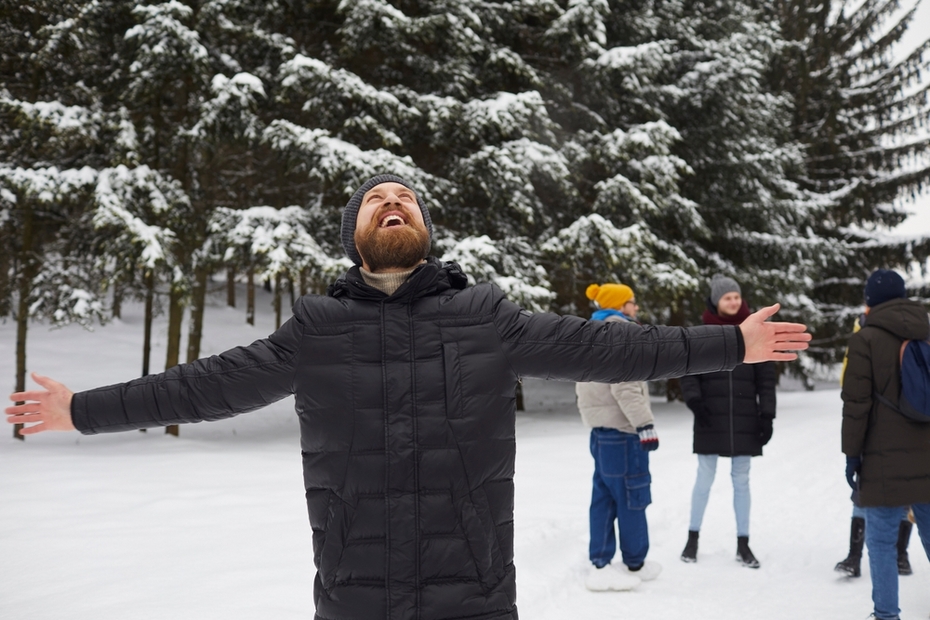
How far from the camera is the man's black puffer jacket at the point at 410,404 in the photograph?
211 cm

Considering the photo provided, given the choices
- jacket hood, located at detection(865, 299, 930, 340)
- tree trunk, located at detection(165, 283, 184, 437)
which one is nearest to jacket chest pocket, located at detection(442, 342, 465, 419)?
jacket hood, located at detection(865, 299, 930, 340)

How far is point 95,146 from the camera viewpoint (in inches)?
480

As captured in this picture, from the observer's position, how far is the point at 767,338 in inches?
86.2

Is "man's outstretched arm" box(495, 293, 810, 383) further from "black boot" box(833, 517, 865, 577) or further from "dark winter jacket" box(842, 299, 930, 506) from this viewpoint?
"black boot" box(833, 517, 865, 577)

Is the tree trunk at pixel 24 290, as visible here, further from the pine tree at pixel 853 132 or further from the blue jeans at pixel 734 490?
the pine tree at pixel 853 132

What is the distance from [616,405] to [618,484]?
0.59 meters

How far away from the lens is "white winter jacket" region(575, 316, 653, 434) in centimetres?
505

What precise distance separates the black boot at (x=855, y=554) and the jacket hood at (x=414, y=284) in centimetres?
468

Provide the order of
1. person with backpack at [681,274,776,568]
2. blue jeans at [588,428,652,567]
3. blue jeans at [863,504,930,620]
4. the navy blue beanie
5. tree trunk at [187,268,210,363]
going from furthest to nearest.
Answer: tree trunk at [187,268,210,363] < person with backpack at [681,274,776,568] < blue jeans at [588,428,652,567] < the navy blue beanie < blue jeans at [863,504,930,620]

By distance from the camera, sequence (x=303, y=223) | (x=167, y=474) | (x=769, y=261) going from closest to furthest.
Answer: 1. (x=167, y=474)
2. (x=303, y=223)
3. (x=769, y=261)

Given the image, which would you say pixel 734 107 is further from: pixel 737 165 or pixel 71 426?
pixel 71 426

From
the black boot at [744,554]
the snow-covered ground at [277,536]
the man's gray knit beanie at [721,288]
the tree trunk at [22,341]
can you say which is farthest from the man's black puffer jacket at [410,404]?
the tree trunk at [22,341]

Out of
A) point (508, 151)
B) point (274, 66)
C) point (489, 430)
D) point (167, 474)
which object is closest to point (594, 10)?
point (508, 151)

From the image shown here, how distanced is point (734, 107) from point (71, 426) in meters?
15.8
